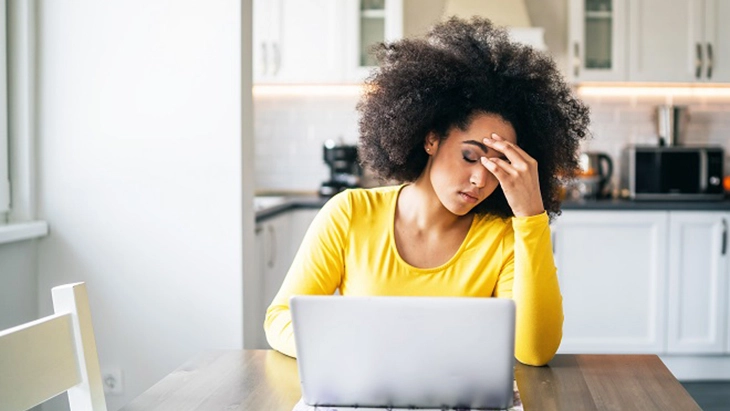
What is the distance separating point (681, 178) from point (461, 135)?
303 cm

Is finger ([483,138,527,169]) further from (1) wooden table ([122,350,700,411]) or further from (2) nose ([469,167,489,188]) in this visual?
(1) wooden table ([122,350,700,411])

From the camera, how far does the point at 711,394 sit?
3.97 metres

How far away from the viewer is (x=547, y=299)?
1.57m

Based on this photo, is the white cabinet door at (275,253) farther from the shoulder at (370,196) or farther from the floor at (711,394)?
the floor at (711,394)

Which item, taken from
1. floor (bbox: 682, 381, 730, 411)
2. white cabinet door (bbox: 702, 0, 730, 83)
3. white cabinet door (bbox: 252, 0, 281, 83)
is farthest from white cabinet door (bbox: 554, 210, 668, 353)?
white cabinet door (bbox: 252, 0, 281, 83)

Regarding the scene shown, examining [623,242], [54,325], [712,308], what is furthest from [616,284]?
[54,325]

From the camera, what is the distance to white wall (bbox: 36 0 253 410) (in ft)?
8.64

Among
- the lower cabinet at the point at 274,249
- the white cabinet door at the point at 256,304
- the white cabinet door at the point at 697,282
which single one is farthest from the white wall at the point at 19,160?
the white cabinet door at the point at 697,282

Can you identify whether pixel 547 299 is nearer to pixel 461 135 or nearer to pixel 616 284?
pixel 461 135

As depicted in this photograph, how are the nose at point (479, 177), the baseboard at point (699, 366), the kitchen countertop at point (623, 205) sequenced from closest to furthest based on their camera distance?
1. the nose at point (479, 177)
2. the kitchen countertop at point (623, 205)
3. the baseboard at point (699, 366)

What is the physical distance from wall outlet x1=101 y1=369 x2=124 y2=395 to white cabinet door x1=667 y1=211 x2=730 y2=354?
105 inches

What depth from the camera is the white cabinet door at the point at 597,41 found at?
4398 millimetres

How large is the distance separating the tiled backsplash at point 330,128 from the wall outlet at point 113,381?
222cm

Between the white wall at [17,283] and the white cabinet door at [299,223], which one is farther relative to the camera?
the white cabinet door at [299,223]
